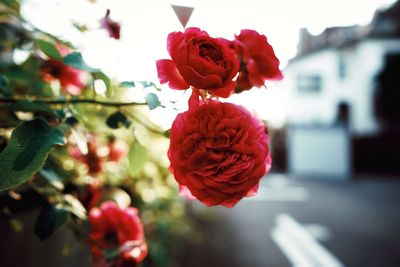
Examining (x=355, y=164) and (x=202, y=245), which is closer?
(x=202, y=245)

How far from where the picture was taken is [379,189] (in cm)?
973

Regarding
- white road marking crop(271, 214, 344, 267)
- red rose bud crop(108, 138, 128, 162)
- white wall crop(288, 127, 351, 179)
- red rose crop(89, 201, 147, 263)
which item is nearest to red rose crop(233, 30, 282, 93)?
red rose crop(89, 201, 147, 263)

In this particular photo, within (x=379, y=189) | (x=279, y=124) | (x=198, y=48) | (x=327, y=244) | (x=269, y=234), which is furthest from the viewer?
(x=279, y=124)

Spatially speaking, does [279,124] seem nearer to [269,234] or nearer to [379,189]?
[379,189]

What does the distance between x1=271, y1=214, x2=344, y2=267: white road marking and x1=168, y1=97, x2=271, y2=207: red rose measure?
350cm

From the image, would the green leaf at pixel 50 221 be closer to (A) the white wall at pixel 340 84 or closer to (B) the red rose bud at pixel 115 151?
(B) the red rose bud at pixel 115 151

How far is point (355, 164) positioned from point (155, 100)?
15245 millimetres

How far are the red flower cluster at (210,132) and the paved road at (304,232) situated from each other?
3.23 meters

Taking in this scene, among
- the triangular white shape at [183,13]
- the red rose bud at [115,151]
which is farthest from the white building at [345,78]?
the triangular white shape at [183,13]

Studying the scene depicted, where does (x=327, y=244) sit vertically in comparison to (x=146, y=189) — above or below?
below

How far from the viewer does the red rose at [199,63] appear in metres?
0.46

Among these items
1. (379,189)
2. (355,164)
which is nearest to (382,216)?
(379,189)

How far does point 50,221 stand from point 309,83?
17176mm

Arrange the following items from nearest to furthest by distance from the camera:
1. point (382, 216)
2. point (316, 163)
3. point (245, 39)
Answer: point (245, 39) < point (382, 216) < point (316, 163)
